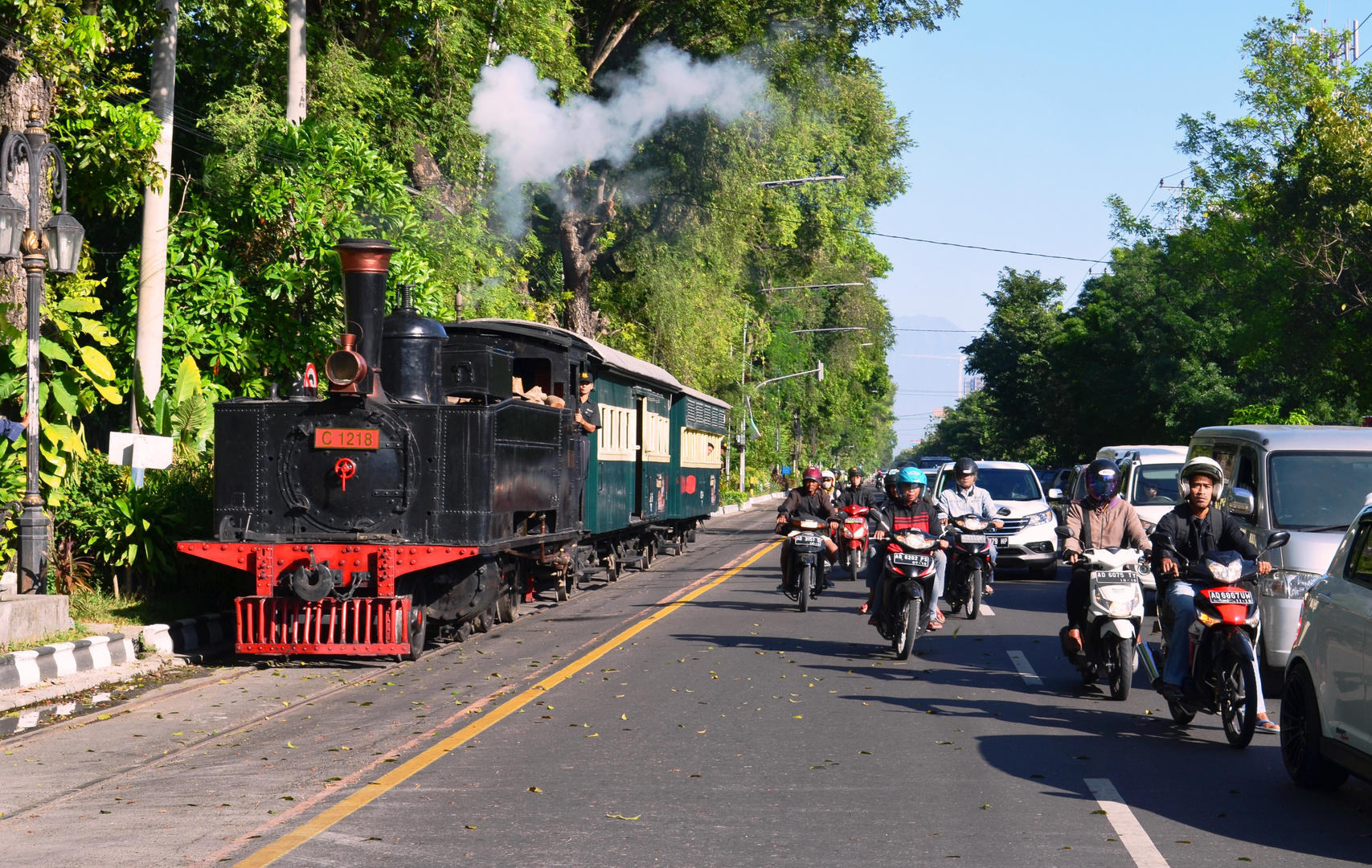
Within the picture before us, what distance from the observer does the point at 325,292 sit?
1797cm

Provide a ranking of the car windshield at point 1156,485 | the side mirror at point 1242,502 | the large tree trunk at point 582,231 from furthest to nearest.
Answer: the large tree trunk at point 582,231 → the car windshield at point 1156,485 → the side mirror at point 1242,502

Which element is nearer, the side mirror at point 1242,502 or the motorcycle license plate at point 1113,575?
the side mirror at point 1242,502

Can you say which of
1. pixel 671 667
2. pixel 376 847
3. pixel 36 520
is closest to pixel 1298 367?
pixel 671 667

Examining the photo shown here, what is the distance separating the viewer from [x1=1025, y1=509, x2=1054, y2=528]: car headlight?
20.8m

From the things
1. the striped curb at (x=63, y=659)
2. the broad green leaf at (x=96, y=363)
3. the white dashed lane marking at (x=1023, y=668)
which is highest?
the broad green leaf at (x=96, y=363)

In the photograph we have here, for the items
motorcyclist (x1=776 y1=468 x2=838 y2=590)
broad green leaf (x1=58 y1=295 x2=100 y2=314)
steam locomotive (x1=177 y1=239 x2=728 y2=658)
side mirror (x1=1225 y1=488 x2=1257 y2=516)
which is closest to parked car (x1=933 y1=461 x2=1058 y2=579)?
motorcyclist (x1=776 y1=468 x2=838 y2=590)

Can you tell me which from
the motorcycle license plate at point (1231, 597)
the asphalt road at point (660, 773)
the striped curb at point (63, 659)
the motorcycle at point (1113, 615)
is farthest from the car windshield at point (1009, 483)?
the striped curb at point (63, 659)

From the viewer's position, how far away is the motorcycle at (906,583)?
12148 millimetres

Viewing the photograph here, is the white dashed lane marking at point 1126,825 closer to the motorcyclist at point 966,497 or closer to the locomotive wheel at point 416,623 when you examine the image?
the locomotive wheel at point 416,623

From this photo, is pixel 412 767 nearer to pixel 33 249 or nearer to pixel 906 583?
pixel 906 583

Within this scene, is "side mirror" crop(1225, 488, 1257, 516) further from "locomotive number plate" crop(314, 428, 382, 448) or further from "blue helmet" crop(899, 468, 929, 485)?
"locomotive number plate" crop(314, 428, 382, 448)

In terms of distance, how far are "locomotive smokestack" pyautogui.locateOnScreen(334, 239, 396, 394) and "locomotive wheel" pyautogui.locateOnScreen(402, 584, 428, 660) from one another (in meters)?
1.81

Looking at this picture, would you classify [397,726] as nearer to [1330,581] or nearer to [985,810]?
[985,810]

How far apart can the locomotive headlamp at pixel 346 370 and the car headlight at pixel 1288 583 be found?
7308 millimetres
